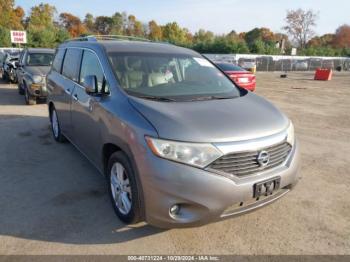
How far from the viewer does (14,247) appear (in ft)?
9.69

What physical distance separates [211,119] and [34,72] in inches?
321

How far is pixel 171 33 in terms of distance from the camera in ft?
277

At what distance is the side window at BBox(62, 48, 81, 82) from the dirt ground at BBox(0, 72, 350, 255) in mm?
1348

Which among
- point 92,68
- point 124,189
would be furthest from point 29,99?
point 124,189

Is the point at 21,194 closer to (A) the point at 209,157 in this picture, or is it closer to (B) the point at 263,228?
(A) the point at 209,157

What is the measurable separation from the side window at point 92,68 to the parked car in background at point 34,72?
553cm

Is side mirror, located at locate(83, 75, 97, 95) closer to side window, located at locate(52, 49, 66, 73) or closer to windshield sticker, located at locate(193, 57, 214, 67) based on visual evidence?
windshield sticker, located at locate(193, 57, 214, 67)

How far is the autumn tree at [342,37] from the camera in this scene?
92.2m

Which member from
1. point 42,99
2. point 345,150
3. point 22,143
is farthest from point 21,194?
point 42,99

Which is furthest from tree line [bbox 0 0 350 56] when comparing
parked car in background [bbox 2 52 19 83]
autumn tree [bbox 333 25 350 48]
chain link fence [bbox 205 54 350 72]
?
parked car in background [bbox 2 52 19 83]

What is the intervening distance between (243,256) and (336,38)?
4241 inches

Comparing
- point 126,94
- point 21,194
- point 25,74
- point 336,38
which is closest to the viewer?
point 126,94

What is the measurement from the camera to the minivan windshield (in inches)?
139

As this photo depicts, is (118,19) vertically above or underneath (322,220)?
above
